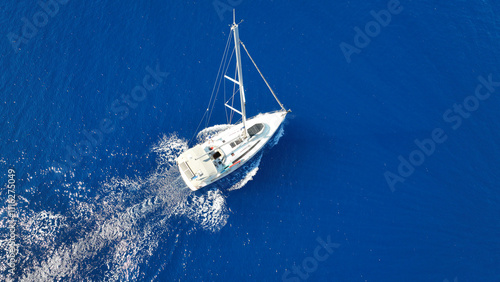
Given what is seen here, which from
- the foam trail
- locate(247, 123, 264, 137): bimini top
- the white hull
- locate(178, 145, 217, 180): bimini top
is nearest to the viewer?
the foam trail

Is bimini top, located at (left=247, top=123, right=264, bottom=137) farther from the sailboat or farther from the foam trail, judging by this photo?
the foam trail

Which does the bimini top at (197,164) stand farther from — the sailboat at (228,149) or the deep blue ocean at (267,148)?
the deep blue ocean at (267,148)

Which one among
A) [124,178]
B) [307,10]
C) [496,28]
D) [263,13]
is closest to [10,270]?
[124,178]

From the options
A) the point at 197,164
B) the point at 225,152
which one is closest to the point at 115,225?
the point at 197,164

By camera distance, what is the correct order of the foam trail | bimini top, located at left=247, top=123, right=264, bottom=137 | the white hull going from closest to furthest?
the foam trail → the white hull → bimini top, located at left=247, top=123, right=264, bottom=137

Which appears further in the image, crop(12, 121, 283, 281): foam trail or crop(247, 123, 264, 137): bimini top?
crop(247, 123, 264, 137): bimini top

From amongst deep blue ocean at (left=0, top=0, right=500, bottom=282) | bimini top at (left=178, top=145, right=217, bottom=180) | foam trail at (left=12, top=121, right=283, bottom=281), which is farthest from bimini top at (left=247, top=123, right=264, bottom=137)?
bimini top at (left=178, top=145, right=217, bottom=180)
